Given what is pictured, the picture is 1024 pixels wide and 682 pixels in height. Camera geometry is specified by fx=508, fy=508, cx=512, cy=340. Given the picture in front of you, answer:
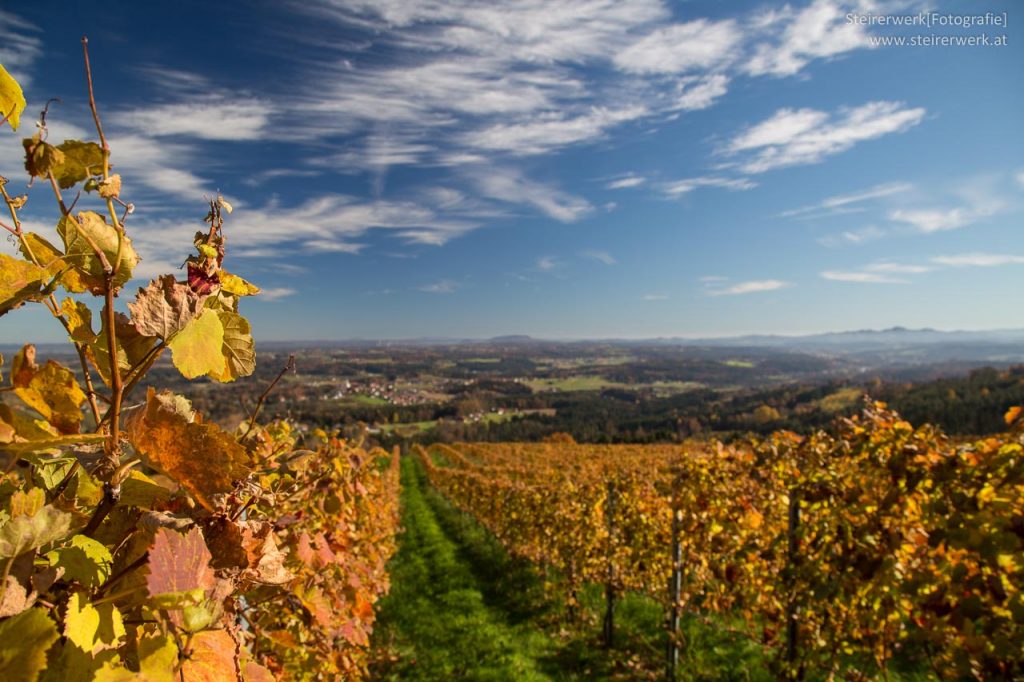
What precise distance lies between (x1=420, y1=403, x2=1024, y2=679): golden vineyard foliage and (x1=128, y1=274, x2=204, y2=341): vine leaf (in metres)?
3.15

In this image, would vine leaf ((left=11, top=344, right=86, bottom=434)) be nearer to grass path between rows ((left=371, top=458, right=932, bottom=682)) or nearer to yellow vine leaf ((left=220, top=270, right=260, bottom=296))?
yellow vine leaf ((left=220, top=270, right=260, bottom=296))

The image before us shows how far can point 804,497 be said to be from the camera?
13.6ft

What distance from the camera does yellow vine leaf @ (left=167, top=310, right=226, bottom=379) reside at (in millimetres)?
768

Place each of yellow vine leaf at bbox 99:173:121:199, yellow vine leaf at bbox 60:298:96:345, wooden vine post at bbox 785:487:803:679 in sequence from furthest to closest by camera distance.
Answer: wooden vine post at bbox 785:487:803:679 < yellow vine leaf at bbox 60:298:96:345 < yellow vine leaf at bbox 99:173:121:199

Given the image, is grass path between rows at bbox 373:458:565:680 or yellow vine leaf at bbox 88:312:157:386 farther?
grass path between rows at bbox 373:458:565:680

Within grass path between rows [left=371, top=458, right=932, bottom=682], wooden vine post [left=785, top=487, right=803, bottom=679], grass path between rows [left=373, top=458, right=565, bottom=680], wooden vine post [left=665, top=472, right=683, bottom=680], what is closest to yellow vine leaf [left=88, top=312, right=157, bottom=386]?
wooden vine post [left=785, top=487, right=803, bottom=679]

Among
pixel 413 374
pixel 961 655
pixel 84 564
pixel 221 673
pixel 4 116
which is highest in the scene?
pixel 4 116

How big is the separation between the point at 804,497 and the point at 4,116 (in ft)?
16.0

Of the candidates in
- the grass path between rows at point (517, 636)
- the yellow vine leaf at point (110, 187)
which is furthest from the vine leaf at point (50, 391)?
the grass path between rows at point (517, 636)

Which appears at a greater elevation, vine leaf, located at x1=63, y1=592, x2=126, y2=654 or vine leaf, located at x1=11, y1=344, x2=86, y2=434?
vine leaf, located at x1=11, y1=344, x2=86, y2=434

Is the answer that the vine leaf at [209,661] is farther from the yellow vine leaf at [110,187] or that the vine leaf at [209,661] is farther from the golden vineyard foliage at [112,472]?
the yellow vine leaf at [110,187]

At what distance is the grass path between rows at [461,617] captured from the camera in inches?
301

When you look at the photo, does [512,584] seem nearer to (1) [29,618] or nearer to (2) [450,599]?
(2) [450,599]

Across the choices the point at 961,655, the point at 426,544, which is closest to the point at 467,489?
the point at 426,544
